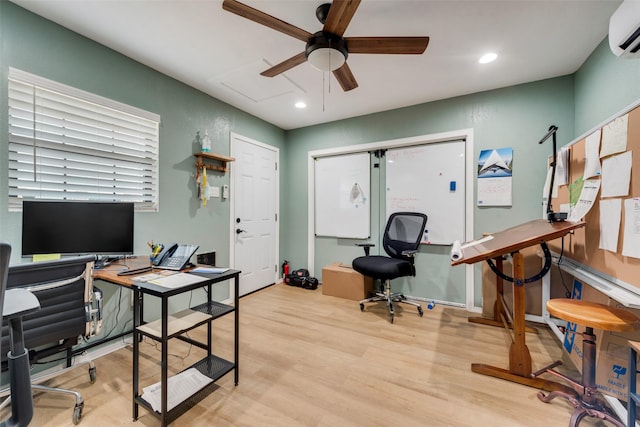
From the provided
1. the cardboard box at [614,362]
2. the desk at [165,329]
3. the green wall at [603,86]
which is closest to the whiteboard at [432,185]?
the green wall at [603,86]

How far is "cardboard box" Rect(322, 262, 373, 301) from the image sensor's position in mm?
3322

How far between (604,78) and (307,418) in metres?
3.33

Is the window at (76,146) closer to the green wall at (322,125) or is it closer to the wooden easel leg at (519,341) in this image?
the green wall at (322,125)

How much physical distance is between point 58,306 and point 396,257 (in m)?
2.95

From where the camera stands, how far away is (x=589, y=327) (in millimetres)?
1347

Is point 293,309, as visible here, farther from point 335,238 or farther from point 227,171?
point 227,171

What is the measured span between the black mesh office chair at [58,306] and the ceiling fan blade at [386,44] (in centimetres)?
215

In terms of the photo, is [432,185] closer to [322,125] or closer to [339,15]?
[322,125]

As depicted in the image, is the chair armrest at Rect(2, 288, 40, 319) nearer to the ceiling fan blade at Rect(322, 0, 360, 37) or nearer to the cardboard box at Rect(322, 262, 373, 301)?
the ceiling fan blade at Rect(322, 0, 360, 37)

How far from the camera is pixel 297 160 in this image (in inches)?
169

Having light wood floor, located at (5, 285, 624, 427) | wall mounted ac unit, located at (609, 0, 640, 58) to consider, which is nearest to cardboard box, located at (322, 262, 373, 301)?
light wood floor, located at (5, 285, 624, 427)

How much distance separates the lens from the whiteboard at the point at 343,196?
12.2 ft

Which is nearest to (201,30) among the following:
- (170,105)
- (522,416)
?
(170,105)

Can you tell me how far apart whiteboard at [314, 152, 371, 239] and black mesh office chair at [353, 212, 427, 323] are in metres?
0.53
